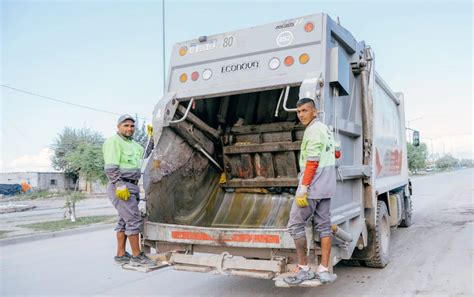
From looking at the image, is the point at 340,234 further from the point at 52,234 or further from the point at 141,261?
the point at 52,234

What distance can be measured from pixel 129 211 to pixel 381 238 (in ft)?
10.8

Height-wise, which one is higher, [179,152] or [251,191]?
[179,152]

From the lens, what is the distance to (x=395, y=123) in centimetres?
781

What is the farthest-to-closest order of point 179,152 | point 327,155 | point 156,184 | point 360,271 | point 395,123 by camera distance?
point 395,123
point 360,271
point 179,152
point 156,184
point 327,155

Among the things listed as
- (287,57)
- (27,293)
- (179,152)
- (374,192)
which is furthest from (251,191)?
(27,293)

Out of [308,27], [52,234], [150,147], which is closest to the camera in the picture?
[308,27]

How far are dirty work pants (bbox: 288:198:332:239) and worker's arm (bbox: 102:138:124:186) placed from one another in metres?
1.79

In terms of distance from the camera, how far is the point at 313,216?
3.89 metres

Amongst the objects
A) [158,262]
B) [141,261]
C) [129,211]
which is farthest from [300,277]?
[129,211]

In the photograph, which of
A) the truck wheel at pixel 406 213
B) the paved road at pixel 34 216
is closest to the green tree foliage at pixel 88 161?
the paved road at pixel 34 216

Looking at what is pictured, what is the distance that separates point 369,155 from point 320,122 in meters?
1.59

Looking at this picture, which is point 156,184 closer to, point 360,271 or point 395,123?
point 360,271

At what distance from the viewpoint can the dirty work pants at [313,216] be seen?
380cm

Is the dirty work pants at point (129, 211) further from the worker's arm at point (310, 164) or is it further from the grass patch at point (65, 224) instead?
the grass patch at point (65, 224)
